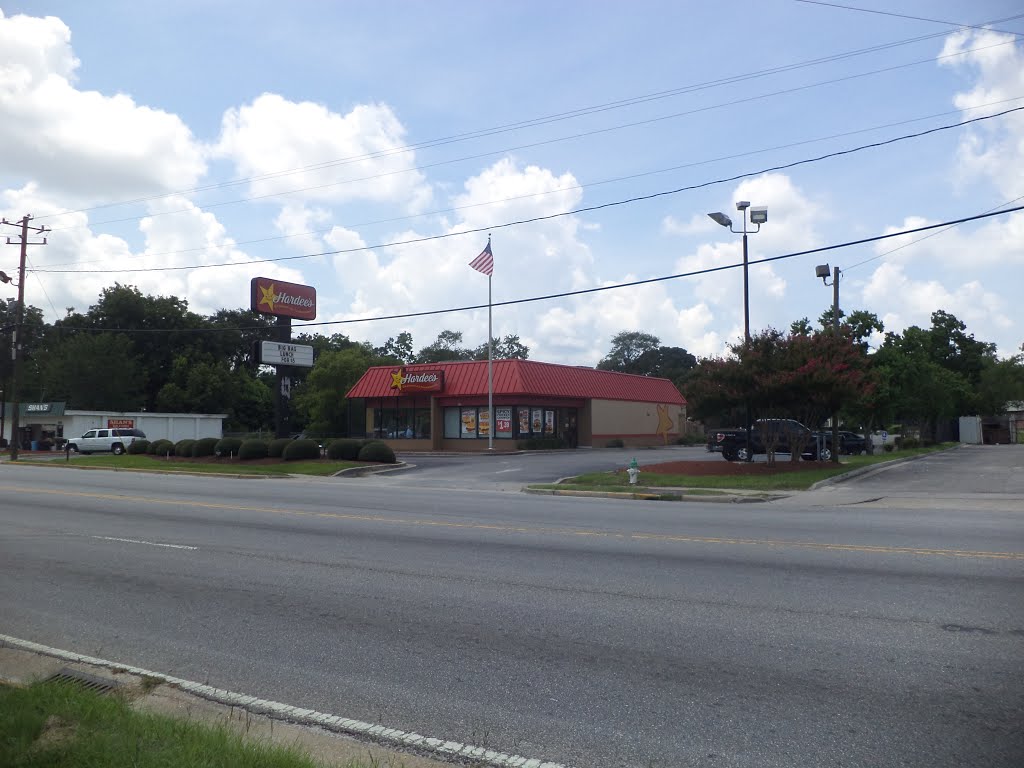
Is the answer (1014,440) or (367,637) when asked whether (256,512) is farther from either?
(1014,440)

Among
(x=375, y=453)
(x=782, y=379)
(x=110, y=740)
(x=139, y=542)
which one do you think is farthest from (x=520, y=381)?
(x=110, y=740)

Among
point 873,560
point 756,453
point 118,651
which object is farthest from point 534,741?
point 756,453

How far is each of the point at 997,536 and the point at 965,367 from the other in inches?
2980

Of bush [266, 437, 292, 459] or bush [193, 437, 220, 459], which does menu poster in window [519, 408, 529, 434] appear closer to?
bush [266, 437, 292, 459]

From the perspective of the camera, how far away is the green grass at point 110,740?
14.1 feet

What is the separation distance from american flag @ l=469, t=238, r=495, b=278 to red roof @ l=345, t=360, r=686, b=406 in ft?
27.2

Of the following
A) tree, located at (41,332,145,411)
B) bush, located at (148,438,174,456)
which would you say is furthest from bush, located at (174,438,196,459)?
tree, located at (41,332,145,411)

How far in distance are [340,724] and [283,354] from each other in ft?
124

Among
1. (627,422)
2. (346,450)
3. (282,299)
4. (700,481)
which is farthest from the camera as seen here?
(627,422)

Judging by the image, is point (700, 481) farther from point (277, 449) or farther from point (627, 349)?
point (627, 349)

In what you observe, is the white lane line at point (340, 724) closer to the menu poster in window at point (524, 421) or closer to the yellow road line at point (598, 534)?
the yellow road line at point (598, 534)

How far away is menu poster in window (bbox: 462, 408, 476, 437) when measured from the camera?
159 feet

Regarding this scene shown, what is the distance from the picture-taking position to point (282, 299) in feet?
141

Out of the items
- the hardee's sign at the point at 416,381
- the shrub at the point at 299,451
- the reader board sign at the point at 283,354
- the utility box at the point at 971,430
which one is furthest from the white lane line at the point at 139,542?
the utility box at the point at 971,430
